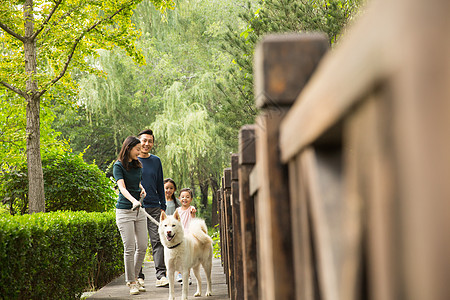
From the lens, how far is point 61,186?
31.8ft

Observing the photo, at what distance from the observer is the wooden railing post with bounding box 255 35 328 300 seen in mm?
1190

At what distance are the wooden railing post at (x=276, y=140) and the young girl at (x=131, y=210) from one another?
15.9ft

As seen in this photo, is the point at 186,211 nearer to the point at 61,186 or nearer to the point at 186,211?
the point at 186,211

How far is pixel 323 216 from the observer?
32.4 inches

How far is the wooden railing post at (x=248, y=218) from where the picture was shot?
2213mm

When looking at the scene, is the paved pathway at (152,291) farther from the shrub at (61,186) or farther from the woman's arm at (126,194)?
the shrub at (61,186)

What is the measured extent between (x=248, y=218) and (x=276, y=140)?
1.08m

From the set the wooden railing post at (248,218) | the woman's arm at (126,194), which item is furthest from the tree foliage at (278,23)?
the wooden railing post at (248,218)

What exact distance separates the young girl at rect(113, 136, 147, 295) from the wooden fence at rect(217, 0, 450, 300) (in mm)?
5076

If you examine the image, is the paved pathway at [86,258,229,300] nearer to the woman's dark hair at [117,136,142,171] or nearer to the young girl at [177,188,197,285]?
the young girl at [177,188,197,285]

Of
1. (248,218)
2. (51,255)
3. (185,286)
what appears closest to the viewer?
(248,218)

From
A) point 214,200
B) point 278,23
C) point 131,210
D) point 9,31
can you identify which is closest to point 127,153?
point 131,210

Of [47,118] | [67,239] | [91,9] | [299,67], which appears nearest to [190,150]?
[47,118]

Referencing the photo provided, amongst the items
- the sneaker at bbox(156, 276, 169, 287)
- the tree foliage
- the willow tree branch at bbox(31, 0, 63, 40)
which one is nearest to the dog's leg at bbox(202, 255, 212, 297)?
the sneaker at bbox(156, 276, 169, 287)
